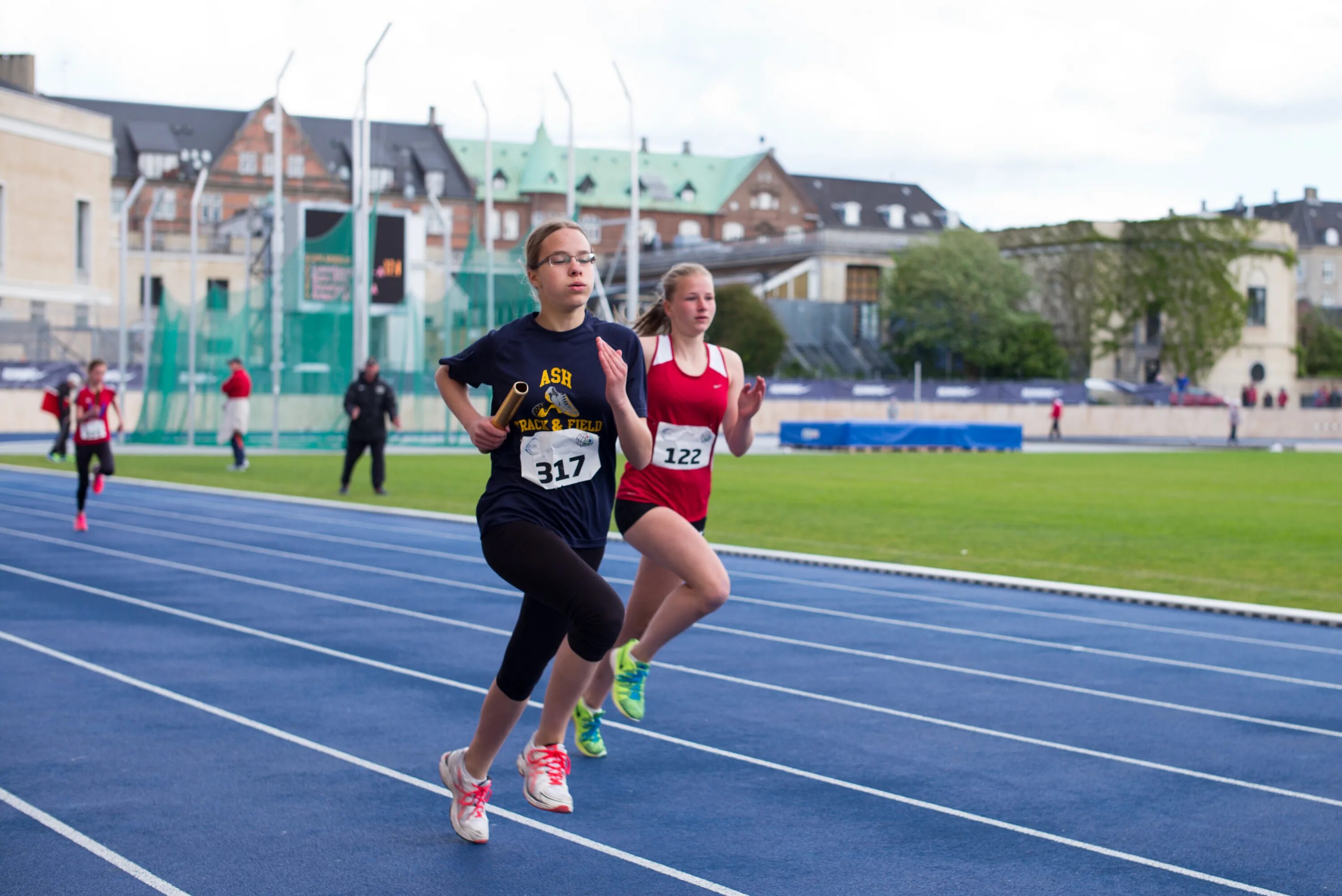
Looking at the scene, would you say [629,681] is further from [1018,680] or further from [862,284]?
[862,284]

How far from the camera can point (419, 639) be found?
9453mm

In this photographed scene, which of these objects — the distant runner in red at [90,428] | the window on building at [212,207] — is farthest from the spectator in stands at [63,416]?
the window on building at [212,207]

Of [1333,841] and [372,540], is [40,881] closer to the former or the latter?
[1333,841]

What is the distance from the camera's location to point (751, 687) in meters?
8.06

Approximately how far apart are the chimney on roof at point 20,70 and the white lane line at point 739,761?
60682mm

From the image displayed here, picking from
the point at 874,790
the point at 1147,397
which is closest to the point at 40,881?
the point at 874,790

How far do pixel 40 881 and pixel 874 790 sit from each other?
116 inches

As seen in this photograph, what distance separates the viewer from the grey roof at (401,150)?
330ft

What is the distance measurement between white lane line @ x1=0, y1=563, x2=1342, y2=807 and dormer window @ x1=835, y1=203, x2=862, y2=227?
105264 mm

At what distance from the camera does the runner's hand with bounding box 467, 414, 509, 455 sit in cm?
487

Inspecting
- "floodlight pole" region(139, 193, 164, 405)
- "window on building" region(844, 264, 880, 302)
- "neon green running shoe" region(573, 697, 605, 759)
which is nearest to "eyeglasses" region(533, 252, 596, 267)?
"neon green running shoe" region(573, 697, 605, 759)

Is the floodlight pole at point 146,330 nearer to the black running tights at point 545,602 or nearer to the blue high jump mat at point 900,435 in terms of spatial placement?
the blue high jump mat at point 900,435

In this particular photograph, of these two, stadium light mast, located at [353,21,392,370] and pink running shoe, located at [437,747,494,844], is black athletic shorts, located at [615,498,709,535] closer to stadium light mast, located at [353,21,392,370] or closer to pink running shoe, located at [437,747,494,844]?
pink running shoe, located at [437,747,494,844]

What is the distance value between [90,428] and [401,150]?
9017 cm
